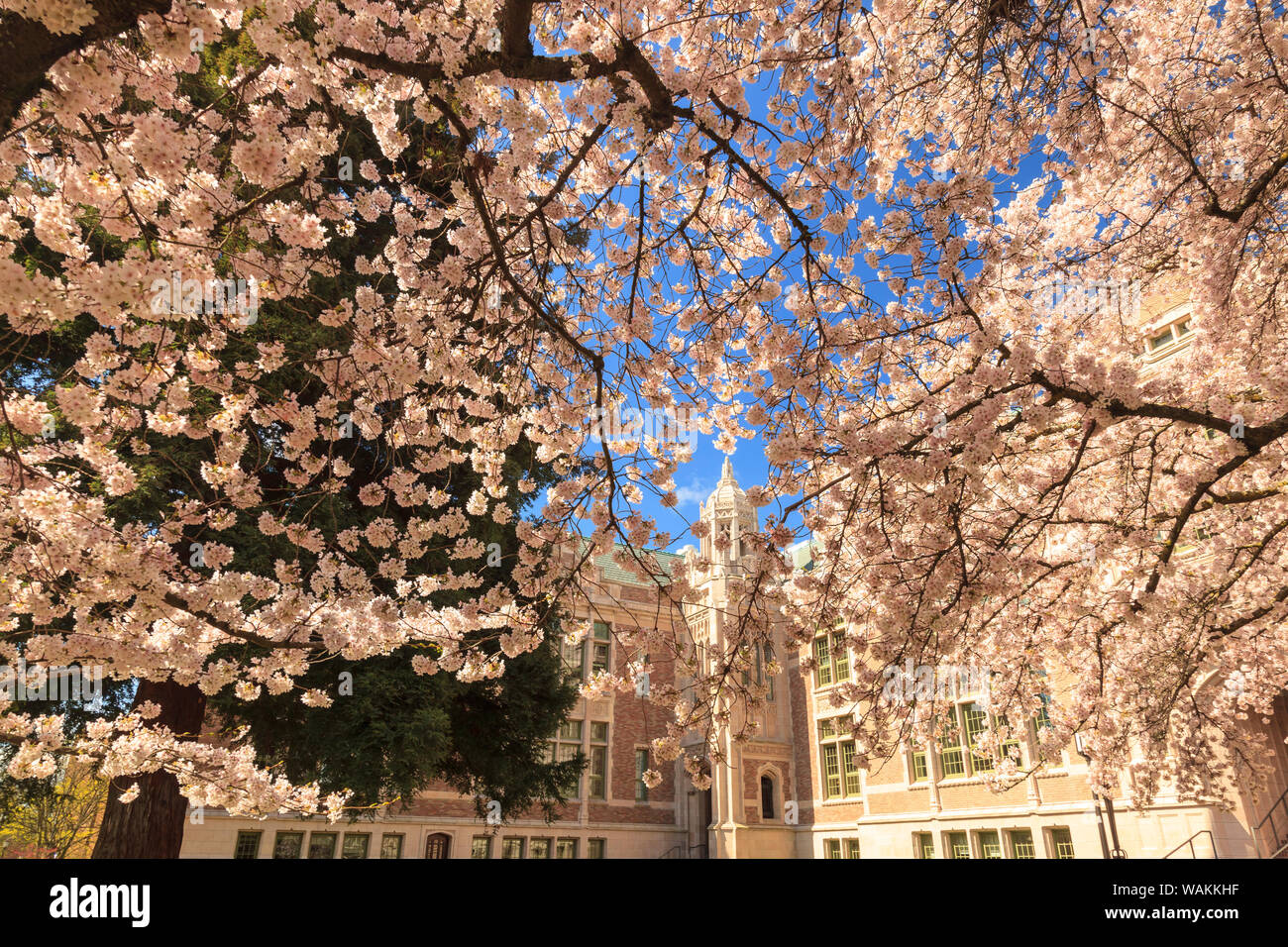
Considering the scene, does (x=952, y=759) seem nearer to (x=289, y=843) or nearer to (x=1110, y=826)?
(x=1110, y=826)

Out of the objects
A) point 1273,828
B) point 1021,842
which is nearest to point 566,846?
point 1021,842

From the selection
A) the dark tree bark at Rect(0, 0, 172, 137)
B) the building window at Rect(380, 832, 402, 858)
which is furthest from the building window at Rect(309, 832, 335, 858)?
the dark tree bark at Rect(0, 0, 172, 137)

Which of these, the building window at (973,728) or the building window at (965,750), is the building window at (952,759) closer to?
the building window at (965,750)

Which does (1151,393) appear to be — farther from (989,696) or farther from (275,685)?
(275,685)

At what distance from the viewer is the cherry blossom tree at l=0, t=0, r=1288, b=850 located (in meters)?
3.73

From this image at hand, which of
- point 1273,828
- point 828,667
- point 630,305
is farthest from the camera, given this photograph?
point 828,667

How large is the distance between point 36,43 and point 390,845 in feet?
76.0

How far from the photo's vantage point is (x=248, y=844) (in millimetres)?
19125

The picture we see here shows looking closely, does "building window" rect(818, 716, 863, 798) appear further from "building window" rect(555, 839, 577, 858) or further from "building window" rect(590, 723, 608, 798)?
"building window" rect(555, 839, 577, 858)

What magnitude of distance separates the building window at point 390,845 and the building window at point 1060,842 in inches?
697

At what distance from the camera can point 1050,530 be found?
8.78 metres

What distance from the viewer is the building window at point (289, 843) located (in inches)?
783

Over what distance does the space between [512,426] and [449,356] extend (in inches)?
38.2
